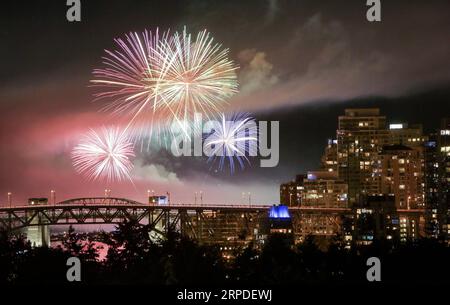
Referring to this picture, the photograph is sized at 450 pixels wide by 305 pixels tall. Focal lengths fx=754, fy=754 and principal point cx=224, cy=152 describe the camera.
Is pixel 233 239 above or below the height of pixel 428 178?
below

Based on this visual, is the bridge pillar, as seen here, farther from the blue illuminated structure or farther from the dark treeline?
the dark treeline

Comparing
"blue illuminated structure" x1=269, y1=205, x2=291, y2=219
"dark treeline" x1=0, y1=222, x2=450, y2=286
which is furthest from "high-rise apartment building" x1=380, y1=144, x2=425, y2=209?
"dark treeline" x1=0, y1=222, x2=450, y2=286

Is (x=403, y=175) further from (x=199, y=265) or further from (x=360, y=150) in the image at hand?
(x=199, y=265)

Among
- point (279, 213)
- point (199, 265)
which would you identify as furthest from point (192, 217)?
point (199, 265)
